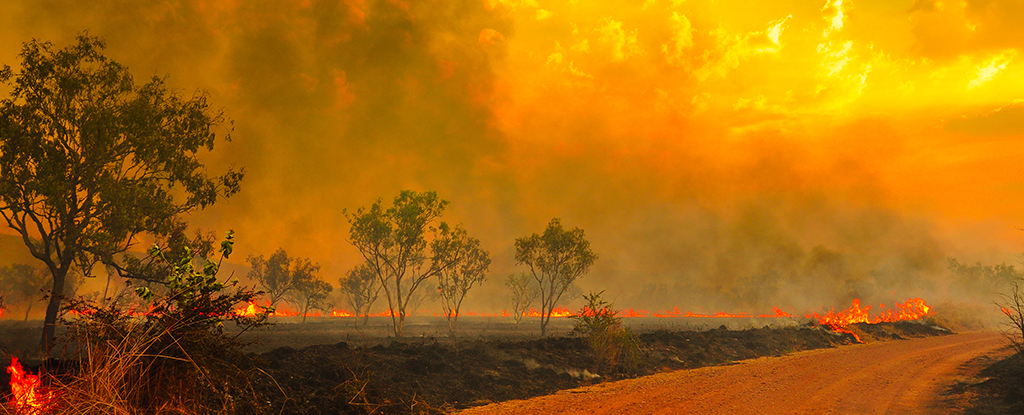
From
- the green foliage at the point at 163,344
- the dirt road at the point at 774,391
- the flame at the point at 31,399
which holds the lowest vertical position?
the dirt road at the point at 774,391

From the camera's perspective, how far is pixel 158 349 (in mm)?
7031

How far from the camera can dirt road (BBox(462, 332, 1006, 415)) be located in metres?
14.0

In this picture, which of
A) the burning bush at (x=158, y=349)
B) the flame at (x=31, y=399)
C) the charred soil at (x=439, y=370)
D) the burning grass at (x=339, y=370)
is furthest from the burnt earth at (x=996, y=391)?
the flame at (x=31, y=399)

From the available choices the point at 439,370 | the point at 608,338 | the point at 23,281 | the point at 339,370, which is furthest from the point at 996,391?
the point at 23,281

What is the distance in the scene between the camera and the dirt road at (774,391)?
Result: 14.0 m

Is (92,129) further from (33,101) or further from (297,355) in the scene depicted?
(297,355)

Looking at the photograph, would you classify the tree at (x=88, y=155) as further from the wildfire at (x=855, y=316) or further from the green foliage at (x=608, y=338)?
the wildfire at (x=855, y=316)

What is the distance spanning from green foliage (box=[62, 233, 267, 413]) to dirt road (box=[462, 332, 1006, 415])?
8.50 meters

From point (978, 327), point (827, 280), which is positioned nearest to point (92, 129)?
point (978, 327)

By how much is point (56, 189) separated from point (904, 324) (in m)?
66.1

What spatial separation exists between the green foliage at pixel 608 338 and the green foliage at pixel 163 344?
15.8m

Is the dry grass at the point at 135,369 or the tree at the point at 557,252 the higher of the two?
the tree at the point at 557,252

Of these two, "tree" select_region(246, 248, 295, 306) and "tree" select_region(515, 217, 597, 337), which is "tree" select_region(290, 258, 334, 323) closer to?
"tree" select_region(246, 248, 295, 306)

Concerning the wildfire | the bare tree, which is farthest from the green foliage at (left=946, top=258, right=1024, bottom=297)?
the bare tree
